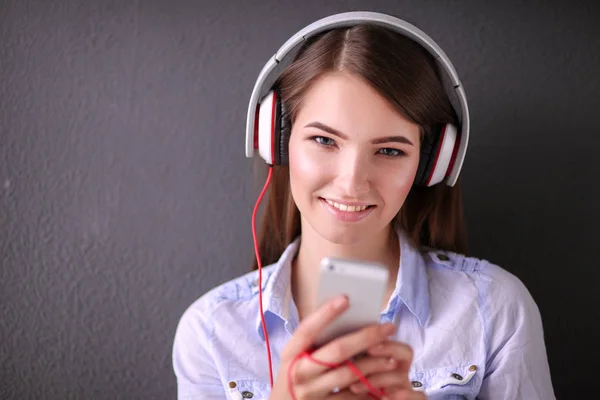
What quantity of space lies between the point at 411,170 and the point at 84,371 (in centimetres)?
85

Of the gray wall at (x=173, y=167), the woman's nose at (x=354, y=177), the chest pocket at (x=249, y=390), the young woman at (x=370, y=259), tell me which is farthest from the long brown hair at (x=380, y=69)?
the chest pocket at (x=249, y=390)

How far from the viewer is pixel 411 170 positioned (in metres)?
1.07

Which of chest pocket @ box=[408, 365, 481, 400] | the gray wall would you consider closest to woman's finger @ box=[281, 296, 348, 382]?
chest pocket @ box=[408, 365, 481, 400]

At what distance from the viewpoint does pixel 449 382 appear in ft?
3.70

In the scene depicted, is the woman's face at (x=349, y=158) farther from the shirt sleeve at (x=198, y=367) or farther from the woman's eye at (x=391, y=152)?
the shirt sleeve at (x=198, y=367)

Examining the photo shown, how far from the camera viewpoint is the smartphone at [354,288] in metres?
0.79

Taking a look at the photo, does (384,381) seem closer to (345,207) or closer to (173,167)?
(345,207)

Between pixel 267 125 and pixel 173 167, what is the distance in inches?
14.1

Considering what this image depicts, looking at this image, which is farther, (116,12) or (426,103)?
(116,12)

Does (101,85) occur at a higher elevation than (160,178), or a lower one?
higher

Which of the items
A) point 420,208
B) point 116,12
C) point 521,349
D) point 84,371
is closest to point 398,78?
point 420,208

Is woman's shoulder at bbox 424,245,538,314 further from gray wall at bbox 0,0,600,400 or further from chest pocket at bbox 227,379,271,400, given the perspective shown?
chest pocket at bbox 227,379,271,400

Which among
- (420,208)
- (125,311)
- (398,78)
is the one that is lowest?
(125,311)

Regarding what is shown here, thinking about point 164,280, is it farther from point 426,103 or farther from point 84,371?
point 426,103
